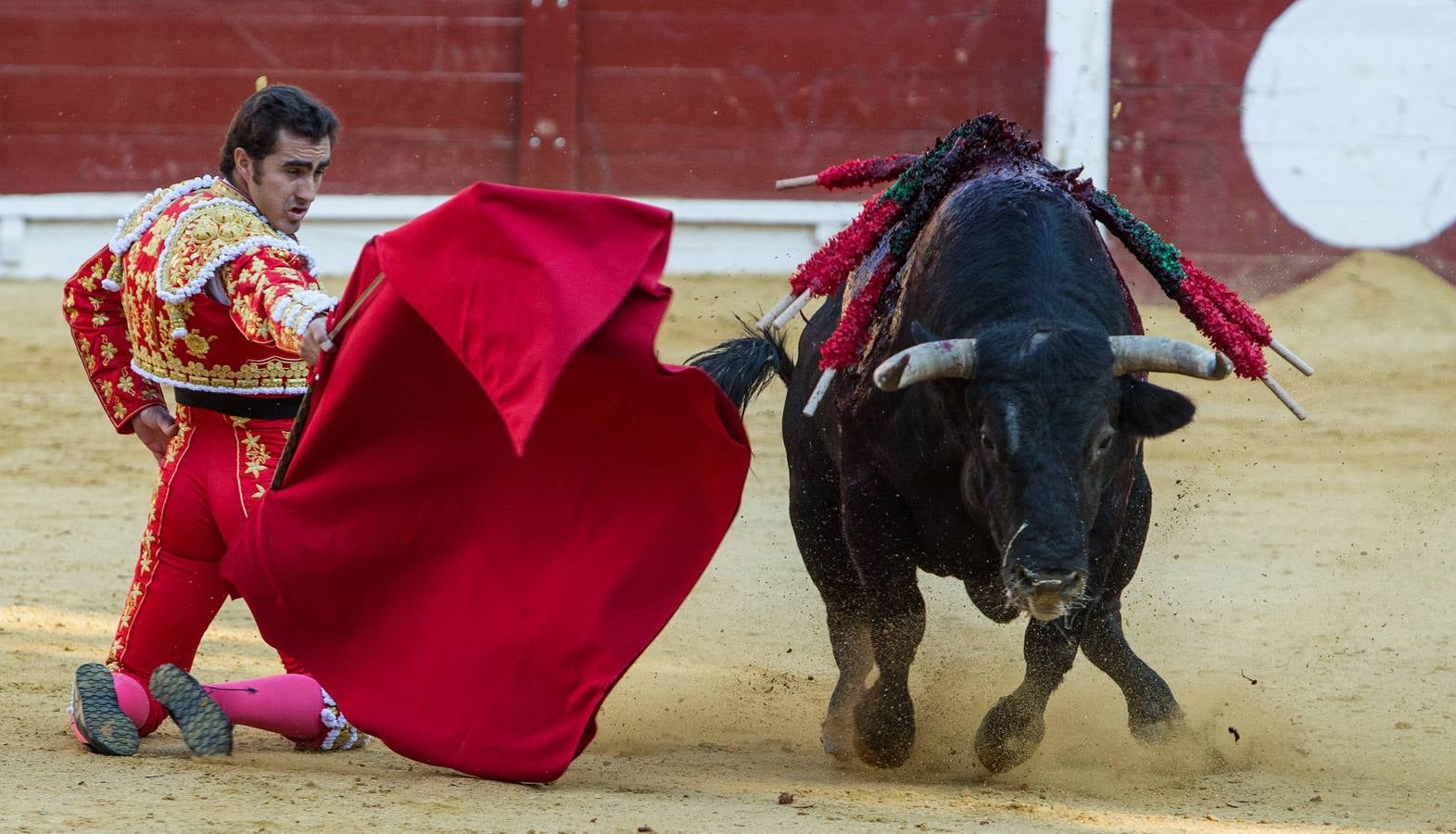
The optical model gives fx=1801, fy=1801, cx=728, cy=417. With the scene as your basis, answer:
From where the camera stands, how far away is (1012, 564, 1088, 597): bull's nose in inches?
103

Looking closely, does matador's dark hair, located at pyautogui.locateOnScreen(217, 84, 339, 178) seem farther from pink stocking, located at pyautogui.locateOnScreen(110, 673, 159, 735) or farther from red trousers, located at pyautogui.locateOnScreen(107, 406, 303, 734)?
pink stocking, located at pyautogui.locateOnScreen(110, 673, 159, 735)

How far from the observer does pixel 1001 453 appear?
2.75 metres

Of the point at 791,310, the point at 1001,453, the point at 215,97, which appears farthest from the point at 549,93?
the point at 1001,453

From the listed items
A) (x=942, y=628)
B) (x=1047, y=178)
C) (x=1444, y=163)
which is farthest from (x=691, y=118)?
(x=1047, y=178)

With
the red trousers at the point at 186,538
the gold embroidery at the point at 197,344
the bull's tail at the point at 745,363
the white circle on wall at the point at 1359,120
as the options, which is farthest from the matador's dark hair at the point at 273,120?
the white circle on wall at the point at 1359,120

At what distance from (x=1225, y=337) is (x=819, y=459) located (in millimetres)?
929

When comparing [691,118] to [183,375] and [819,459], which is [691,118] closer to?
[819,459]

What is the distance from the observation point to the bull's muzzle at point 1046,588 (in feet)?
8.61

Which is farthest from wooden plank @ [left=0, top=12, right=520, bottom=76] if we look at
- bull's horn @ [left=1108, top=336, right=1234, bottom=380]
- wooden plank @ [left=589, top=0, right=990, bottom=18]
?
bull's horn @ [left=1108, top=336, right=1234, bottom=380]

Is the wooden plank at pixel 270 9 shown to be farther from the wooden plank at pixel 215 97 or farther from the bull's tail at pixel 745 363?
the bull's tail at pixel 745 363

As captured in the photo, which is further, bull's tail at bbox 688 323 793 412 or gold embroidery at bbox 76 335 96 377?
bull's tail at bbox 688 323 793 412

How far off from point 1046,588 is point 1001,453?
236 millimetres

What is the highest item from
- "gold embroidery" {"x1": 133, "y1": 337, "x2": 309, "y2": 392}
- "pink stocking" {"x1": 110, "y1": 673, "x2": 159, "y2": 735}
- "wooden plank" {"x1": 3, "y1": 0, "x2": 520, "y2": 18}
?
"wooden plank" {"x1": 3, "y1": 0, "x2": 520, "y2": 18}

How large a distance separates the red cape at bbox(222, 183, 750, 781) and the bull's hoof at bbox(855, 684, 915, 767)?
561 millimetres
